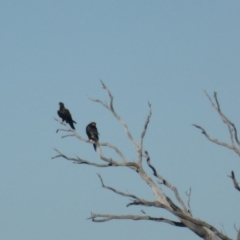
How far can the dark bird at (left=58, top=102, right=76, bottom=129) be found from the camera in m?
19.1

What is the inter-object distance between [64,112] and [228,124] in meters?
8.52

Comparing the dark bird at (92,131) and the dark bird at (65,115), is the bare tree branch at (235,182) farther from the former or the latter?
the dark bird at (65,115)

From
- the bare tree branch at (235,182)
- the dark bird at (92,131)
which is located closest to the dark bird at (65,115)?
the dark bird at (92,131)

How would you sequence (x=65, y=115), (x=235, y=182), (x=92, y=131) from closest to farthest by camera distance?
(x=235, y=182) → (x=92, y=131) → (x=65, y=115)

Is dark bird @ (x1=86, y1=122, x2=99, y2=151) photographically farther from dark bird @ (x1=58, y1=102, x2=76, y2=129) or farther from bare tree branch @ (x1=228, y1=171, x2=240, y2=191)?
bare tree branch @ (x1=228, y1=171, x2=240, y2=191)

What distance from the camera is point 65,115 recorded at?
64.4ft

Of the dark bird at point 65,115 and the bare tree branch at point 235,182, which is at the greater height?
the dark bird at point 65,115

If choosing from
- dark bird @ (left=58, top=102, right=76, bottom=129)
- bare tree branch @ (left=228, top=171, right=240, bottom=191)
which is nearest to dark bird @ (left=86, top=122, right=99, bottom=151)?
dark bird @ (left=58, top=102, right=76, bottom=129)

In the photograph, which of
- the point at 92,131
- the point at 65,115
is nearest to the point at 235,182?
the point at 92,131

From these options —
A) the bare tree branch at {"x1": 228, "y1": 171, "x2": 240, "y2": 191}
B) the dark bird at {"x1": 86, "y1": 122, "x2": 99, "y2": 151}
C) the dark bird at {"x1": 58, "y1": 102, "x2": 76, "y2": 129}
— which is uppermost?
the dark bird at {"x1": 58, "y1": 102, "x2": 76, "y2": 129}

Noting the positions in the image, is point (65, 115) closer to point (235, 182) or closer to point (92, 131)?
point (92, 131)

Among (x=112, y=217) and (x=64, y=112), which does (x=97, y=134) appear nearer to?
(x=64, y=112)

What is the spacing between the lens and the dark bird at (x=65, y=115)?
1912 cm

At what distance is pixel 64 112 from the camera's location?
65.0 feet
